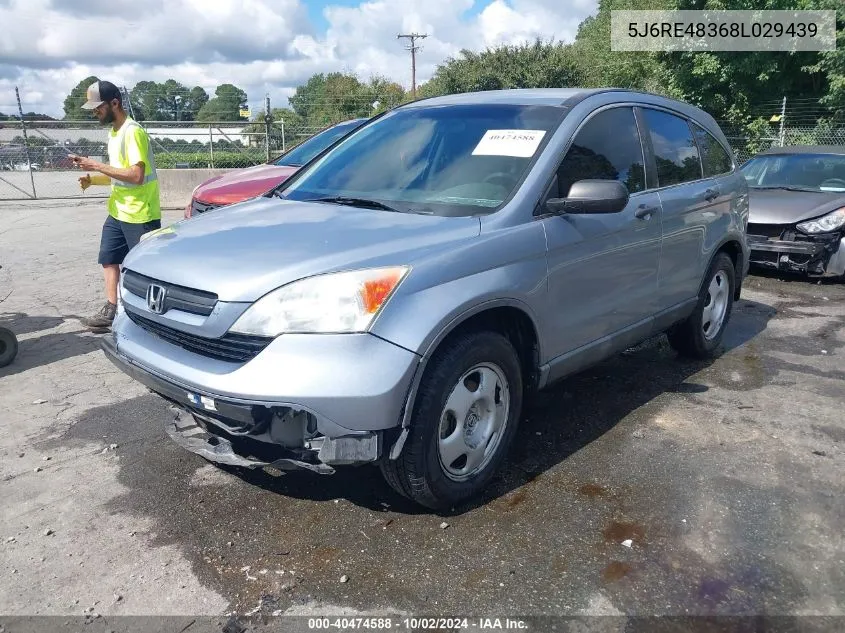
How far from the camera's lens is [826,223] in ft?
25.4

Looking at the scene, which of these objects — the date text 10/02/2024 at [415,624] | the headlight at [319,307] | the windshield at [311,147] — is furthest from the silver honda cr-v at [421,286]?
the windshield at [311,147]

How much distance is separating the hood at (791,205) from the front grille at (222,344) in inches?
261

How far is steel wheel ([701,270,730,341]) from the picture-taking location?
17.3 feet

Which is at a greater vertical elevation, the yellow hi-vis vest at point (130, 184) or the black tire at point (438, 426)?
the yellow hi-vis vest at point (130, 184)

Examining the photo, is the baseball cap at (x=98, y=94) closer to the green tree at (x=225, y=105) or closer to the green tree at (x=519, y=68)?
the green tree at (x=225, y=105)

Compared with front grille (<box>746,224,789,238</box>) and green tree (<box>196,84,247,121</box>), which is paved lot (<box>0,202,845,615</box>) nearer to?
front grille (<box>746,224,789,238</box>)

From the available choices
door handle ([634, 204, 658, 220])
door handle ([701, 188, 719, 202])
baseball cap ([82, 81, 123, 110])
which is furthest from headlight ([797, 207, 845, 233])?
baseball cap ([82, 81, 123, 110])

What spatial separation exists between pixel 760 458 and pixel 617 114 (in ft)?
6.89

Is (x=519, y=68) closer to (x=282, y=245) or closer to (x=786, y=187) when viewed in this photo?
(x=786, y=187)

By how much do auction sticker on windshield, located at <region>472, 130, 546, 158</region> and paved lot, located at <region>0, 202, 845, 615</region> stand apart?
1608mm

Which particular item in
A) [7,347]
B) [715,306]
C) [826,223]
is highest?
[826,223]

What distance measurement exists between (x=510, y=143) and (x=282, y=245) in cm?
136

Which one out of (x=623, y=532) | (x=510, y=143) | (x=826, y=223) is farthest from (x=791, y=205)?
(x=623, y=532)

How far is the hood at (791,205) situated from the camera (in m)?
7.85
